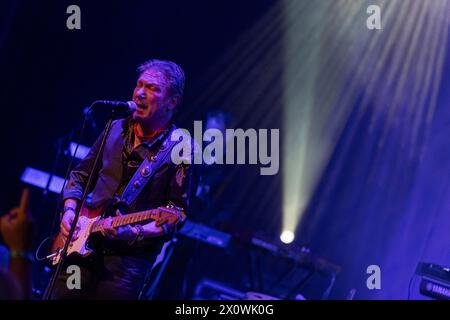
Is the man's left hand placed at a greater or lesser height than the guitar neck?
lesser

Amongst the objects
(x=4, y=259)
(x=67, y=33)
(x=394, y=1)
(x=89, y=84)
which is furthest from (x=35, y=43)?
(x=394, y=1)

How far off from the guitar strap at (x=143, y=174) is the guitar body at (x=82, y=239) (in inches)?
6.6

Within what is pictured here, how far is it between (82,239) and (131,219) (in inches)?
12.1

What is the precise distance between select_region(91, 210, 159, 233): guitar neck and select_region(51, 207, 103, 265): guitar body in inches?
2.6

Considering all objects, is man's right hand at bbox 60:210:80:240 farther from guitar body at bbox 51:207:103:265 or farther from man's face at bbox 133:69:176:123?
man's face at bbox 133:69:176:123

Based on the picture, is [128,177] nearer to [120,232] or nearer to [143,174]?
[143,174]

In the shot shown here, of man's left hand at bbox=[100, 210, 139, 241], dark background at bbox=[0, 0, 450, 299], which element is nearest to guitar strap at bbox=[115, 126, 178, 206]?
man's left hand at bbox=[100, 210, 139, 241]

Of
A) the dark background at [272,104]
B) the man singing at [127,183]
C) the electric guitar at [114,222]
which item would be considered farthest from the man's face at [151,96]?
the dark background at [272,104]

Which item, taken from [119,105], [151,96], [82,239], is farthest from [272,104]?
[82,239]

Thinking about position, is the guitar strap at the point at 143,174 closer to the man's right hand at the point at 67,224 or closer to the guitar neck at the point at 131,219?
the guitar neck at the point at 131,219

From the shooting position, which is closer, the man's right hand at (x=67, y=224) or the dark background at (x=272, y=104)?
the man's right hand at (x=67, y=224)

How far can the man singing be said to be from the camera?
332 cm

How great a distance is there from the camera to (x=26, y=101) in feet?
21.6

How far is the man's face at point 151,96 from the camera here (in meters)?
3.56
